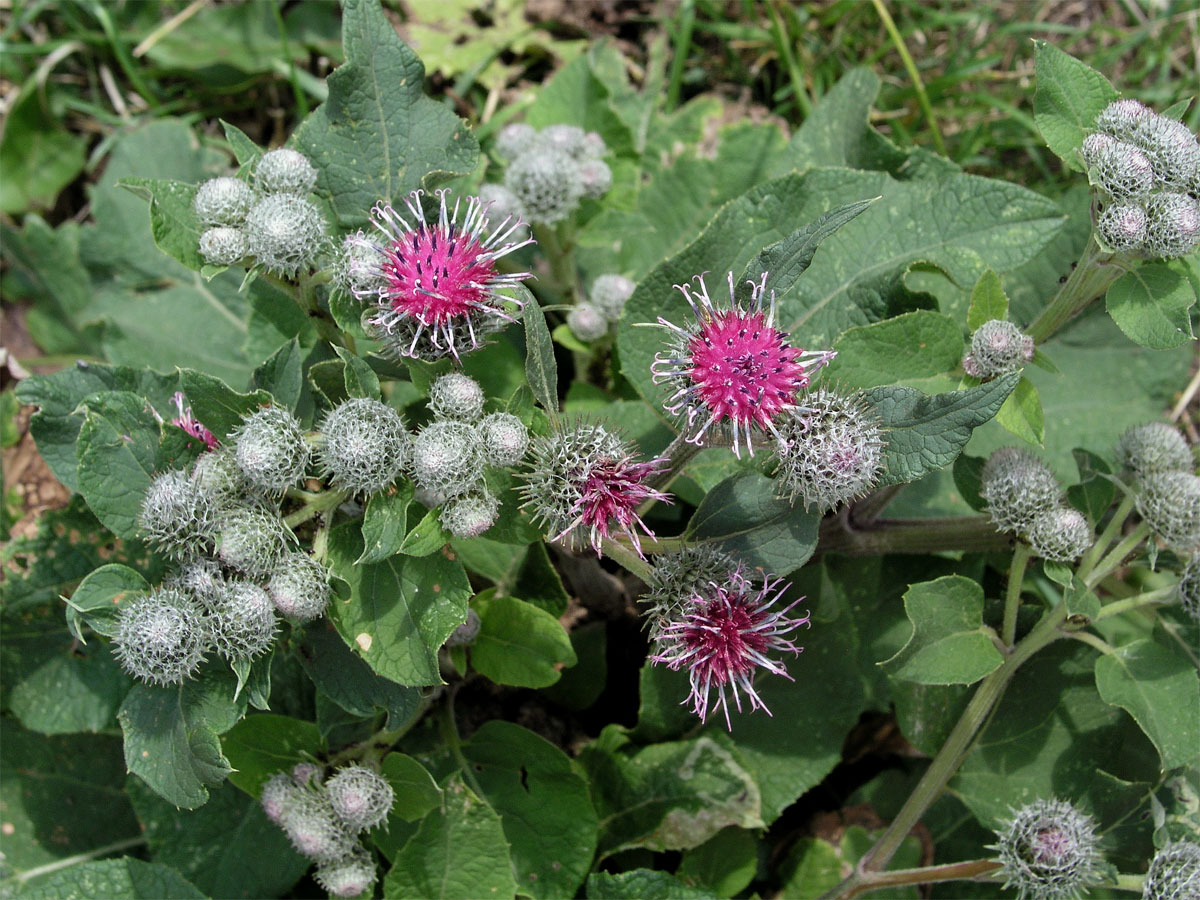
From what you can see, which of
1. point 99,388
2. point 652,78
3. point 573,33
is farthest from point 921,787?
point 573,33

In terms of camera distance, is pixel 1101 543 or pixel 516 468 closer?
pixel 516 468

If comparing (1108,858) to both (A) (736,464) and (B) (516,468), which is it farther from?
(B) (516,468)

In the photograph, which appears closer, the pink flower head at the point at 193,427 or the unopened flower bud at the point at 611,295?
the pink flower head at the point at 193,427

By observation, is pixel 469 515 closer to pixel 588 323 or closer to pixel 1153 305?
pixel 588 323

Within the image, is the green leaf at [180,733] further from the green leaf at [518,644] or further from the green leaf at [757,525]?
the green leaf at [757,525]

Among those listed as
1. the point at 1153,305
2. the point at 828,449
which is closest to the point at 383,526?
the point at 828,449

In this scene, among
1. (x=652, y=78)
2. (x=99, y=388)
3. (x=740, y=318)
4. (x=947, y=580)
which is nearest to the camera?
(x=740, y=318)

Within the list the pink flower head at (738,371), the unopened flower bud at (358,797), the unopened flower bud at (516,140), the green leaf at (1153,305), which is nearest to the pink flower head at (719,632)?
the pink flower head at (738,371)
